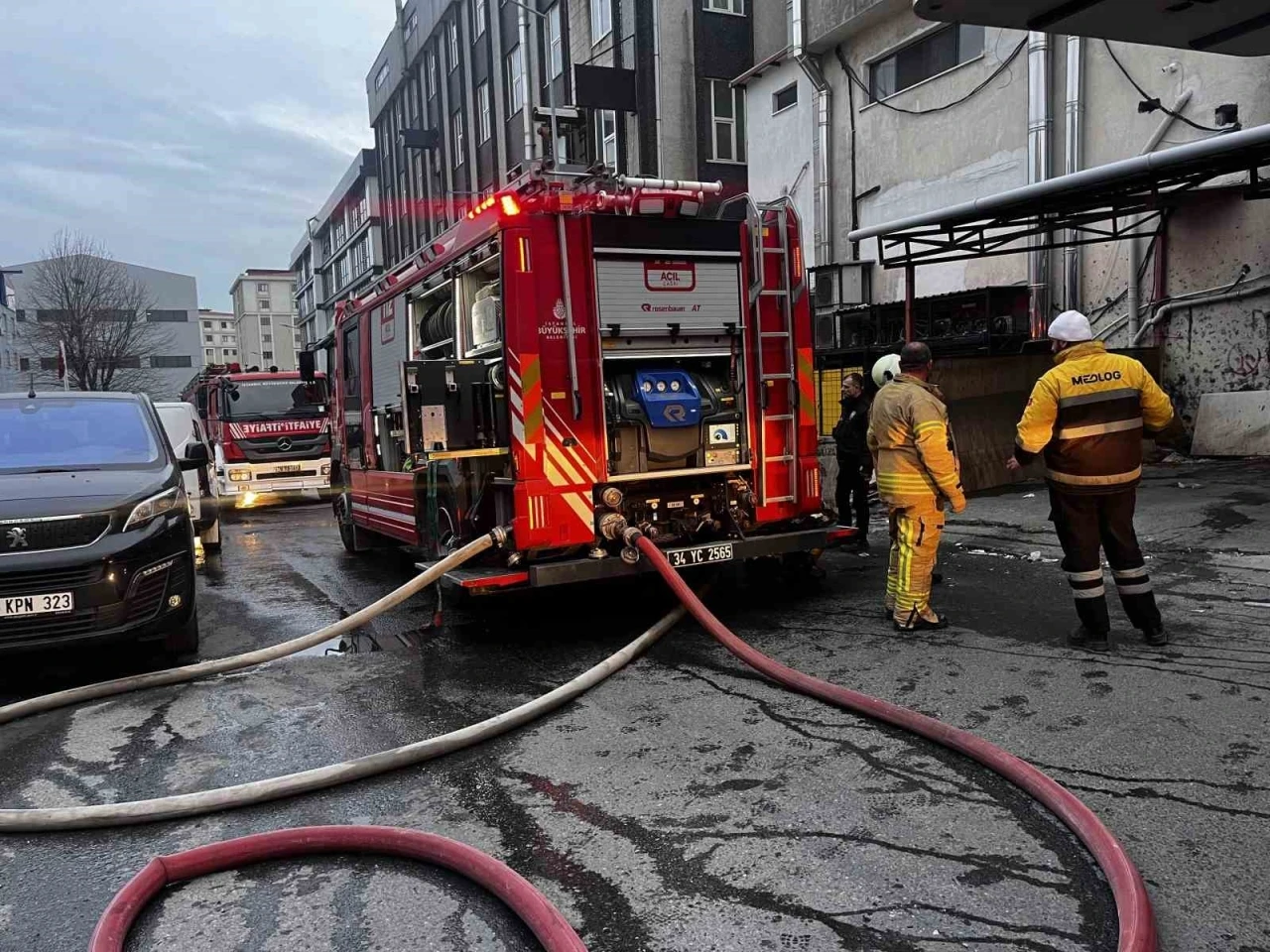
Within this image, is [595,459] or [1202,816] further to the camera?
[595,459]

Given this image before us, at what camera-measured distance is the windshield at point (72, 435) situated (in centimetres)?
598

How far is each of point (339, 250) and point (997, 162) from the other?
5018 centimetres

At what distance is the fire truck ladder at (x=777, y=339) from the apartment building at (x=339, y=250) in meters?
33.2

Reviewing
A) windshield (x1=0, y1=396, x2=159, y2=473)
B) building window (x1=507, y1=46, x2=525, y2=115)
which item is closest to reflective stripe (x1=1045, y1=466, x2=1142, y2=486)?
windshield (x1=0, y1=396, x2=159, y2=473)

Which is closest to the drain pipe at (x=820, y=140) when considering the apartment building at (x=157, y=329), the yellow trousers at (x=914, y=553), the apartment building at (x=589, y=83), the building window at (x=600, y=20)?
the apartment building at (x=589, y=83)

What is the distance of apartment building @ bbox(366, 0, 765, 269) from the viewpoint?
23.3 metres

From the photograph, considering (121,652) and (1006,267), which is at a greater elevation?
(1006,267)

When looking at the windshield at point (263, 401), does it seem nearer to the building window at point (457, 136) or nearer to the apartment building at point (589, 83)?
the apartment building at point (589, 83)

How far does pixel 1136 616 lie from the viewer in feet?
17.1

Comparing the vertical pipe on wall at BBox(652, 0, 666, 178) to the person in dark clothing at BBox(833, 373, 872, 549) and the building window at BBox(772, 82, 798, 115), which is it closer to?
the building window at BBox(772, 82, 798, 115)

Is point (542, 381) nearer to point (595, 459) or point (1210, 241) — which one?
point (595, 459)

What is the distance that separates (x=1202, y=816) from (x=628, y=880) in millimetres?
1966

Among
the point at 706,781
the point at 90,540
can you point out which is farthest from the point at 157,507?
the point at 706,781

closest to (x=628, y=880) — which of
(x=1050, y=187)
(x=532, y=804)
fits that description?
(x=532, y=804)
